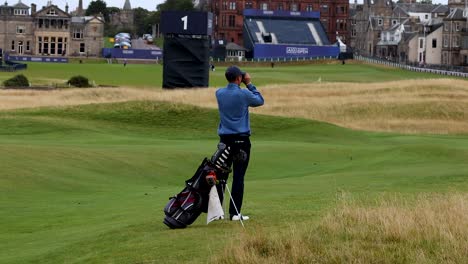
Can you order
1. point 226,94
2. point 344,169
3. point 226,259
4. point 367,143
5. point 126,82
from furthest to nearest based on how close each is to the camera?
1. point 126,82
2. point 367,143
3. point 344,169
4. point 226,94
5. point 226,259

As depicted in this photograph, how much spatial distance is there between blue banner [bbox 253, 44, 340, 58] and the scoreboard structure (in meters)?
104

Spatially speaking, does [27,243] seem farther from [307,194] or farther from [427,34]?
[427,34]

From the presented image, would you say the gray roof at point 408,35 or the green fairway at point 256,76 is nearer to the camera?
A: the green fairway at point 256,76

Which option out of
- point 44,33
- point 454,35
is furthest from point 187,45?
point 44,33

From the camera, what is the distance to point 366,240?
12852 mm

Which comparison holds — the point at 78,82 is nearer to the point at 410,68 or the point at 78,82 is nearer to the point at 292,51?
the point at 410,68

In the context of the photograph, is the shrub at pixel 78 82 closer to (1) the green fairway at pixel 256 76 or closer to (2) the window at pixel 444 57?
(1) the green fairway at pixel 256 76

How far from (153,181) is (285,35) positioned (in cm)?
15671

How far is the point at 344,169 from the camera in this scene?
29.0 meters

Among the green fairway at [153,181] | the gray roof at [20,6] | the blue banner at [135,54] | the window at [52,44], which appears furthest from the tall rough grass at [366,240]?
the gray roof at [20,6]

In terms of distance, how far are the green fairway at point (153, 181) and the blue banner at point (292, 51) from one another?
419 feet

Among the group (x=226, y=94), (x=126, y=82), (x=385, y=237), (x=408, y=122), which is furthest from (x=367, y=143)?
(x=126, y=82)

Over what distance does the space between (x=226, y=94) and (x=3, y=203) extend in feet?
24.8

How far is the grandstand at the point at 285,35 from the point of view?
574 feet
